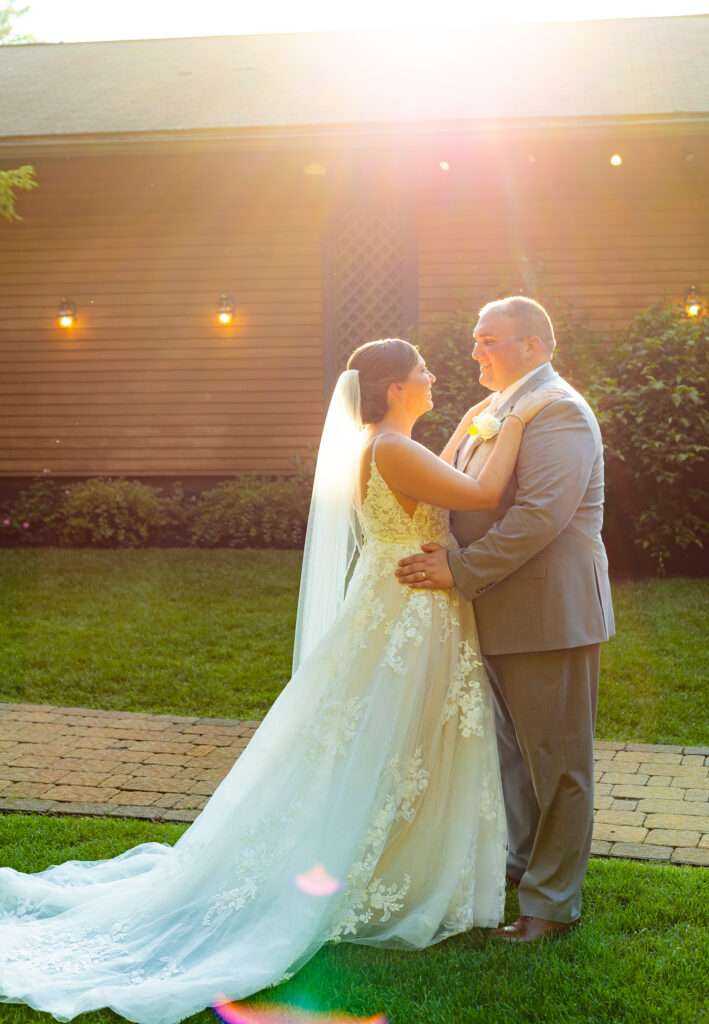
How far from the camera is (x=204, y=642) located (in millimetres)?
7879

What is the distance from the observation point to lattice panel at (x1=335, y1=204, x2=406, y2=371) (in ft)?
42.0

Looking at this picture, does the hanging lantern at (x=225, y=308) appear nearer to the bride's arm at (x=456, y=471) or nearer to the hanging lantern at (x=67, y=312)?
the hanging lantern at (x=67, y=312)

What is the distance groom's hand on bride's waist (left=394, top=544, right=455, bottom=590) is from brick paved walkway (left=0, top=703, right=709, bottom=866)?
4.98ft

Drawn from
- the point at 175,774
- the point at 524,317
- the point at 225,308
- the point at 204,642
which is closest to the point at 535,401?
the point at 524,317

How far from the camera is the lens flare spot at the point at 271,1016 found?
3.06 meters

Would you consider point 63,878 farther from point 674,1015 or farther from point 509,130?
point 509,130

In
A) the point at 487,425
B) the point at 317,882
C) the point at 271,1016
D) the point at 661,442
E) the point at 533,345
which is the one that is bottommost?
the point at 271,1016

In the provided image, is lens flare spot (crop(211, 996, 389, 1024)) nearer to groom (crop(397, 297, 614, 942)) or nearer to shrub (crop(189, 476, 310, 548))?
groom (crop(397, 297, 614, 942))

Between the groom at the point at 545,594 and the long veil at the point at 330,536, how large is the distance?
0.49 meters

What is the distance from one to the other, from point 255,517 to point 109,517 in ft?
5.79

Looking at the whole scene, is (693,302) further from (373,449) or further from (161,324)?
(373,449)

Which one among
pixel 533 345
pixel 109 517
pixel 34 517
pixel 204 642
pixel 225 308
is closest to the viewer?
pixel 533 345

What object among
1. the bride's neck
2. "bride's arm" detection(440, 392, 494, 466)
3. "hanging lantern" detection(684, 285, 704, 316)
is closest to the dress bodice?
the bride's neck

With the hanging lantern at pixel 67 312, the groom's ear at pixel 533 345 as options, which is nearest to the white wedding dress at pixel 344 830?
the groom's ear at pixel 533 345
